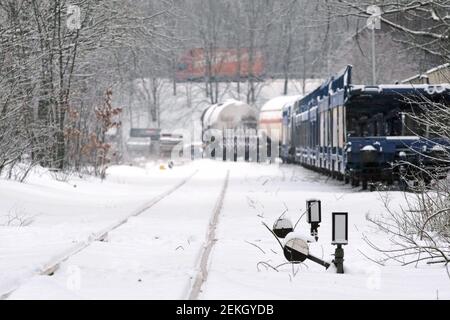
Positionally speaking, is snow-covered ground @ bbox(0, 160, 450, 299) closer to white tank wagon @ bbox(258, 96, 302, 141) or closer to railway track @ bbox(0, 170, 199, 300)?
railway track @ bbox(0, 170, 199, 300)

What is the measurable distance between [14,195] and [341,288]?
12.1 meters

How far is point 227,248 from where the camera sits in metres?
11.2

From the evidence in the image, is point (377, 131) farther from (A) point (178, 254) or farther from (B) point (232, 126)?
(B) point (232, 126)

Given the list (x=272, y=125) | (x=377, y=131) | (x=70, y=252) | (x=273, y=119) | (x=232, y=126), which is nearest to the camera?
(x=70, y=252)

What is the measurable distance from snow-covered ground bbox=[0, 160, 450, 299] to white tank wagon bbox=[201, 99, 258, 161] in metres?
32.3

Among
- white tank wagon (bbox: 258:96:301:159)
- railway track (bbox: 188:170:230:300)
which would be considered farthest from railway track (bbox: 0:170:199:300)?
white tank wagon (bbox: 258:96:301:159)

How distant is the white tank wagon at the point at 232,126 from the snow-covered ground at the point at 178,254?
32.3 m

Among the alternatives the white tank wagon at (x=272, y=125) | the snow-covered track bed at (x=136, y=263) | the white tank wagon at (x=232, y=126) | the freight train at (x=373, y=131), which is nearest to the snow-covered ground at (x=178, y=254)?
the snow-covered track bed at (x=136, y=263)

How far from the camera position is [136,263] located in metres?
9.73

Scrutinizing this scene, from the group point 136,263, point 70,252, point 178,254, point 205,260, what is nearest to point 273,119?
point 178,254

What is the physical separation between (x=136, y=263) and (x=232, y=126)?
143 ft

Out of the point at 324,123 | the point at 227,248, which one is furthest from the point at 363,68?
the point at 227,248

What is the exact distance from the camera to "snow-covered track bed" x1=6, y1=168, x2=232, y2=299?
306 inches

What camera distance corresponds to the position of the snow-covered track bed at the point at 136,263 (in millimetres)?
7781
